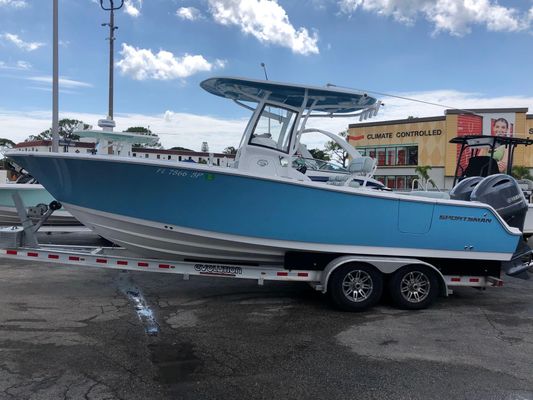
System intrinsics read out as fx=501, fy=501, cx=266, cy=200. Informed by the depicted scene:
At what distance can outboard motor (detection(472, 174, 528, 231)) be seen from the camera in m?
7.05

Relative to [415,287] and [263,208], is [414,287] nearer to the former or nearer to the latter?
[415,287]

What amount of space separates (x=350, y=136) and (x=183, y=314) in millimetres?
45286

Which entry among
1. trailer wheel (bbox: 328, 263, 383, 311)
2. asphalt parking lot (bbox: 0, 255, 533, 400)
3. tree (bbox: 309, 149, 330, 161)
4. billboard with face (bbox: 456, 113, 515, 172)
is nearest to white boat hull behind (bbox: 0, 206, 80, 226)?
asphalt parking lot (bbox: 0, 255, 533, 400)

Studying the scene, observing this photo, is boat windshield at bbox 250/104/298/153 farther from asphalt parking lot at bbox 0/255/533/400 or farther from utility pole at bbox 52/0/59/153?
utility pole at bbox 52/0/59/153

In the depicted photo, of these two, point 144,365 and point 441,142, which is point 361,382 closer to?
point 144,365

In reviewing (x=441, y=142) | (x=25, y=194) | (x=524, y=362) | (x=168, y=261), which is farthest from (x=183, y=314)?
(x=441, y=142)

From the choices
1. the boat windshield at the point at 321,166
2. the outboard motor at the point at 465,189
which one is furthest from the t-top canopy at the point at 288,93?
the outboard motor at the point at 465,189

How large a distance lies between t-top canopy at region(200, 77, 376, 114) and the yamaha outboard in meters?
2.03

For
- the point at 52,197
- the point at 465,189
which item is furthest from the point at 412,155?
the point at 52,197

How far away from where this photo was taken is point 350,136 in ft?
163

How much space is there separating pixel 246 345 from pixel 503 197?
4.36 meters

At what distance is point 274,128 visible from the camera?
729 centimetres

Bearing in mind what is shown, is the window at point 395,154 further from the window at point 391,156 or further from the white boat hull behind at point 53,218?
the white boat hull behind at point 53,218

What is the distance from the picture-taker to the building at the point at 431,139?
4088 centimetres
